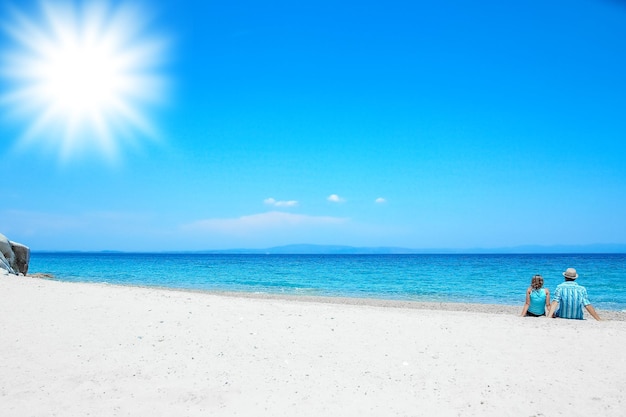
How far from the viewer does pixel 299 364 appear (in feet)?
21.5

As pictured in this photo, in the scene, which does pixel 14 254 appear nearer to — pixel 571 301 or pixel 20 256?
pixel 20 256

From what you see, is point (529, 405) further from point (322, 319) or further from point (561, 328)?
point (322, 319)

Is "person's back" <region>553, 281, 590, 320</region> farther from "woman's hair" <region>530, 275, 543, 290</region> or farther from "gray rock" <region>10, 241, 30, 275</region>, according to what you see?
"gray rock" <region>10, 241, 30, 275</region>

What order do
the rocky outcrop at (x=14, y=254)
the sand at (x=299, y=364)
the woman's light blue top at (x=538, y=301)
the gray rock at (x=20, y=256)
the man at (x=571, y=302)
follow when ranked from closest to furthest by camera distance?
the sand at (x=299, y=364)
the man at (x=571, y=302)
the woman's light blue top at (x=538, y=301)
the rocky outcrop at (x=14, y=254)
the gray rock at (x=20, y=256)

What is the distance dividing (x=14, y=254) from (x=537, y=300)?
26.6 metres

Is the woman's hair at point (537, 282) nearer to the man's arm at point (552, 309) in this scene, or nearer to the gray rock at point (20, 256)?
the man's arm at point (552, 309)

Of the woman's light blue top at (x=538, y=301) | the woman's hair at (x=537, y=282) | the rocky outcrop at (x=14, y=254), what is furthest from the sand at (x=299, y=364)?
the rocky outcrop at (x=14, y=254)

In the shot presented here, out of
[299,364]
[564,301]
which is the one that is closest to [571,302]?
[564,301]

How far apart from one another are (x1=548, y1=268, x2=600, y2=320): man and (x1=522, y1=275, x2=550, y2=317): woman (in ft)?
0.90

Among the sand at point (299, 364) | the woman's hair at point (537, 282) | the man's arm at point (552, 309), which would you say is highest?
the woman's hair at point (537, 282)

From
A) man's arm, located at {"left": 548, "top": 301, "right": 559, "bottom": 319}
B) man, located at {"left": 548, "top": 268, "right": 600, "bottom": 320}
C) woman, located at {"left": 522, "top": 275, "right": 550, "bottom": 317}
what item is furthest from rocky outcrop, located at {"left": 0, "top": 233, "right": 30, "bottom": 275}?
man, located at {"left": 548, "top": 268, "right": 600, "bottom": 320}

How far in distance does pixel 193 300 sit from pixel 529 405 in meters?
8.90

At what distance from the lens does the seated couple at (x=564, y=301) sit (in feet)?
34.6

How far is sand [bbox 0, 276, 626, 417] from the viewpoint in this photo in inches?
204
